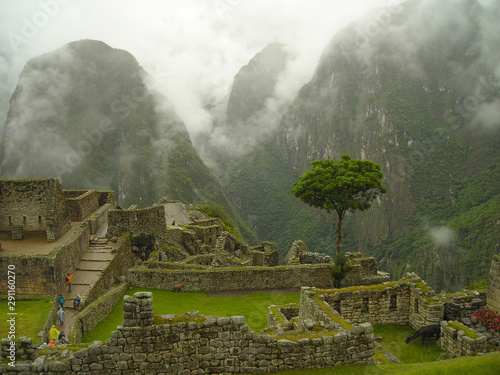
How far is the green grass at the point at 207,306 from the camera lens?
13750mm

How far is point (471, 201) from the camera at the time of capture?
12825 centimetres

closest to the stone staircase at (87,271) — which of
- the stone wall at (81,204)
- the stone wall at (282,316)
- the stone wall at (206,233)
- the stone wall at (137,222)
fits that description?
the stone wall at (137,222)

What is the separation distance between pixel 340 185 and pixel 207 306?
886 cm

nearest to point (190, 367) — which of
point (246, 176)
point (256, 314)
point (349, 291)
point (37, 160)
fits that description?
point (349, 291)

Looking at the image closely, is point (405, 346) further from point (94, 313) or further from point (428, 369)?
point (94, 313)

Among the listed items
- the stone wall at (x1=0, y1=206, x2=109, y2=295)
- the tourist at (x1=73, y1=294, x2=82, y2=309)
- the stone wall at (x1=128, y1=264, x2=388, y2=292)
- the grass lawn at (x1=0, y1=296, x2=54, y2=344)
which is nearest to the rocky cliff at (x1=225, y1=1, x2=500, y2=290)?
the stone wall at (x1=128, y1=264, x2=388, y2=292)

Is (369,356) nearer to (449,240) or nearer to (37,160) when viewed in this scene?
(449,240)

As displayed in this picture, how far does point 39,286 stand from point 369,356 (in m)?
13.1

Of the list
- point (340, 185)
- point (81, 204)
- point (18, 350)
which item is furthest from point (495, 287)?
point (81, 204)

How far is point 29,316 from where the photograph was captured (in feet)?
43.0

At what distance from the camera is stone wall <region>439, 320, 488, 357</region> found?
8617mm

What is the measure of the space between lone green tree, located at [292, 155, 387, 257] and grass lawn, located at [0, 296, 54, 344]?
1311 cm

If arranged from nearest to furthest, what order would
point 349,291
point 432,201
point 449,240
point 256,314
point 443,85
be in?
point 349,291
point 256,314
point 449,240
point 432,201
point 443,85

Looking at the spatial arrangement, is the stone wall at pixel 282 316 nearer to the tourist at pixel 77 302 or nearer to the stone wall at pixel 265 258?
the tourist at pixel 77 302
